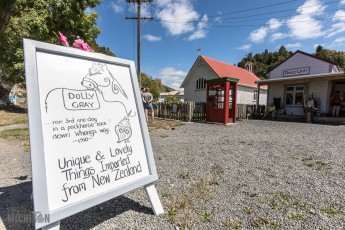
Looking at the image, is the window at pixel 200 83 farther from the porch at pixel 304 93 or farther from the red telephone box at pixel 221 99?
the red telephone box at pixel 221 99

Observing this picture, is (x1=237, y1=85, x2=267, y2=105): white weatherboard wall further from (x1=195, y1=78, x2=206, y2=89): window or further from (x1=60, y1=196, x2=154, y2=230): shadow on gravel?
(x1=60, y1=196, x2=154, y2=230): shadow on gravel

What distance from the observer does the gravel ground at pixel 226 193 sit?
7.18 feet

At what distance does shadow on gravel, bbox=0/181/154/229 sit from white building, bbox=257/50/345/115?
14.0 meters

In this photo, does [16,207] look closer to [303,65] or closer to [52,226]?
[52,226]

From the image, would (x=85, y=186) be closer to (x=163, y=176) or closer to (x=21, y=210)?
(x=21, y=210)

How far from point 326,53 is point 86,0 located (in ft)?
167

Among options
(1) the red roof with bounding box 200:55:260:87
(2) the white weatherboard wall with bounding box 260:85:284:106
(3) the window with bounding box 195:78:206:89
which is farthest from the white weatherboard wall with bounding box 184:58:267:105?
(2) the white weatherboard wall with bounding box 260:85:284:106

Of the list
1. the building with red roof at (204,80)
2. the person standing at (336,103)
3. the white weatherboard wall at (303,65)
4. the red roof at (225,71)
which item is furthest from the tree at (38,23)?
the person standing at (336,103)

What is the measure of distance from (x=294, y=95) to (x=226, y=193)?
50.4 ft

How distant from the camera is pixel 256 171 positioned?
369 centimetres

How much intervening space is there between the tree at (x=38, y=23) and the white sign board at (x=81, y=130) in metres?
12.0

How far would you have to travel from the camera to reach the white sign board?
5.47ft

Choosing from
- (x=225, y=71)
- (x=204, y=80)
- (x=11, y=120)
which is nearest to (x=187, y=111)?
(x=11, y=120)

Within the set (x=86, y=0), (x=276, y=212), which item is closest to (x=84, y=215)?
(x=276, y=212)
